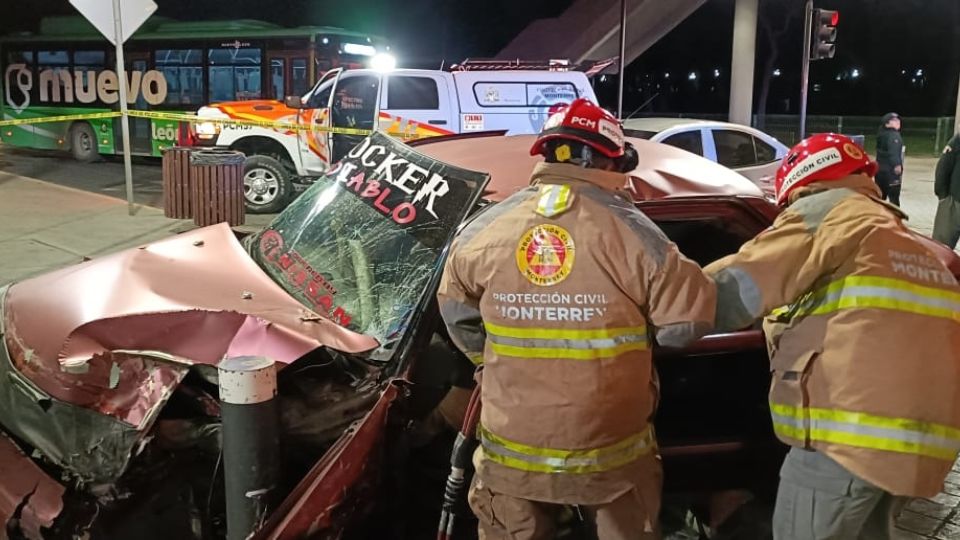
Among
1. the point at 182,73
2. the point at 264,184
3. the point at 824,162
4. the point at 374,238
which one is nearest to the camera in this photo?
the point at 824,162

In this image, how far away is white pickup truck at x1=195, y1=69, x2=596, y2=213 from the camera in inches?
472

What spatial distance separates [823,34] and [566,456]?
11.7 meters

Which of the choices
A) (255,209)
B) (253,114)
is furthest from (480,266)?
(253,114)

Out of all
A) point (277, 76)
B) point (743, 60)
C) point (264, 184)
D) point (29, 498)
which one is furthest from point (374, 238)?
point (743, 60)

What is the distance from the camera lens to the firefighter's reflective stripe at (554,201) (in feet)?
7.52

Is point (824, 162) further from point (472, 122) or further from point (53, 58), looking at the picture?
point (53, 58)

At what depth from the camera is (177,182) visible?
9.99 meters

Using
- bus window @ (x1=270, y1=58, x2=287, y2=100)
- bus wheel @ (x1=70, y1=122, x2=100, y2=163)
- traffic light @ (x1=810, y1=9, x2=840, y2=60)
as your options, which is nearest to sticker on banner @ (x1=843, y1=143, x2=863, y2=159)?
traffic light @ (x1=810, y1=9, x2=840, y2=60)

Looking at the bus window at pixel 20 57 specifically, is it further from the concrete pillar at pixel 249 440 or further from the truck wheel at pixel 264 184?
the concrete pillar at pixel 249 440

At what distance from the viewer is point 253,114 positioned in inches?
489

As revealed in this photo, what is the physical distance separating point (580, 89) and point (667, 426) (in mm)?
10406

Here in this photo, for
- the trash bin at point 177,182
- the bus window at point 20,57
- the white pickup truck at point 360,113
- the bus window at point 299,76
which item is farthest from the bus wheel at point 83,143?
the trash bin at point 177,182

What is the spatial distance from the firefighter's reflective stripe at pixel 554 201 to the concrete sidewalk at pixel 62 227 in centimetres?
677

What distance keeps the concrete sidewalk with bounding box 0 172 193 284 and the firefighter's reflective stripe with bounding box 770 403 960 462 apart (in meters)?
7.25
